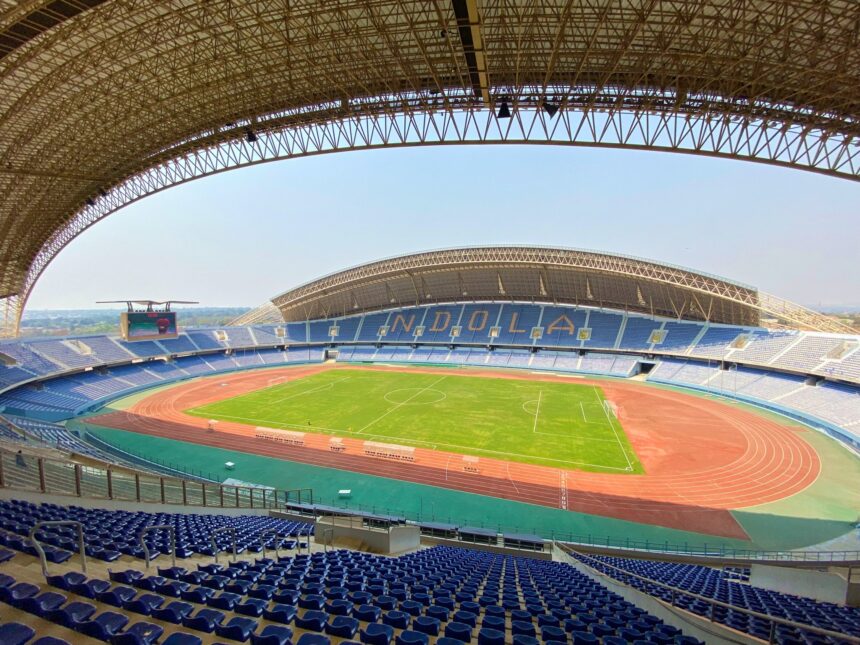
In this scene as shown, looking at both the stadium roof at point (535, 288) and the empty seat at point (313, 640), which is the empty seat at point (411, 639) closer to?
the empty seat at point (313, 640)

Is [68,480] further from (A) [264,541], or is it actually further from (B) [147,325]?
(B) [147,325]

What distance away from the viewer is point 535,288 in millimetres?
56781

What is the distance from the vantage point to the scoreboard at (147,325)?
1811 inches

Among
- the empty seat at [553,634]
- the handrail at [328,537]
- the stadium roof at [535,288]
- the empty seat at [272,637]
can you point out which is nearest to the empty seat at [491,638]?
the empty seat at [553,634]

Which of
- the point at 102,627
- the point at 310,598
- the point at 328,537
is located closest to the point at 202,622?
the point at 102,627

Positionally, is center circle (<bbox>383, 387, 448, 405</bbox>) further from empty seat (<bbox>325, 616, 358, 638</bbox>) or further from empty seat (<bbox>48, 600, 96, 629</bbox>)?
empty seat (<bbox>48, 600, 96, 629</bbox>)

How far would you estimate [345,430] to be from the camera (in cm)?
2900

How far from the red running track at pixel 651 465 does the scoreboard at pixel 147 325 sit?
15.4 metres

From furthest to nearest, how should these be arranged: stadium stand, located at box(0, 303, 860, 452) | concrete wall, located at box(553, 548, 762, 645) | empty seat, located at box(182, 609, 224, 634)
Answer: stadium stand, located at box(0, 303, 860, 452) < concrete wall, located at box(553, 548, 762, 645) < empty seat, located at box(182, 609, 224, 634)

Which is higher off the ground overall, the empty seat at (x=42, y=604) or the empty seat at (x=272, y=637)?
the empty seat at (x=42, y=604)

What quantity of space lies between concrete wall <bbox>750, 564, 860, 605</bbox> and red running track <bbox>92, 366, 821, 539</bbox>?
20.6ft

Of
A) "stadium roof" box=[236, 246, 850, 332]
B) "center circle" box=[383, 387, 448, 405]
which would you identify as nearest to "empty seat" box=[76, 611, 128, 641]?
"center circle" box=[383, 387, 448, 405]

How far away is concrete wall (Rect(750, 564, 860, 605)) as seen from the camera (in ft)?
29.5

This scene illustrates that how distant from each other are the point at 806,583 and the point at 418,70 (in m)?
21.1
